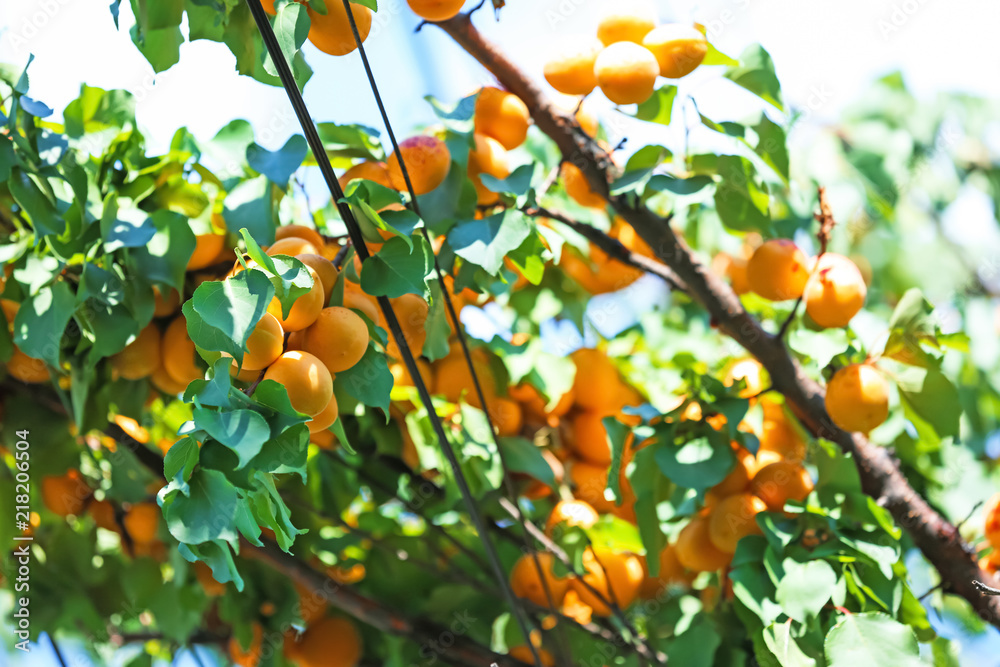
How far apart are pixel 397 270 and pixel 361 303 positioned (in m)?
0.06

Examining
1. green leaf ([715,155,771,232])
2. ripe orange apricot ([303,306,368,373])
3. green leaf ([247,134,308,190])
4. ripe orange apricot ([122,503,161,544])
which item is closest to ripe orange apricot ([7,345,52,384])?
ripe orange apricot ([122,503,161,544])

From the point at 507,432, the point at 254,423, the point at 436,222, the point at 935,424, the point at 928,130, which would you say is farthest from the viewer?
the point at 928,130

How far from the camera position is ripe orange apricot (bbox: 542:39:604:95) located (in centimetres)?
87

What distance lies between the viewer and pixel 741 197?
0.96m

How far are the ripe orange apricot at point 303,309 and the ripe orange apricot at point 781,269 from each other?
0.54 meters

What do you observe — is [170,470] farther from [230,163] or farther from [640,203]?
[640,203]

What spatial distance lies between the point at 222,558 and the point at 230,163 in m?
0.52

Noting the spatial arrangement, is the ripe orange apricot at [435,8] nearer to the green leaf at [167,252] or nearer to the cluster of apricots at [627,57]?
the cluster of apricots at [627,57]

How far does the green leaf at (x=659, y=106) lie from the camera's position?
906mm

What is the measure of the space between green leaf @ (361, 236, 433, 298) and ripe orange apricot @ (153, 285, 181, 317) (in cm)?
27

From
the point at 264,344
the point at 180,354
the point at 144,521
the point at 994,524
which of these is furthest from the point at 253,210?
the point at 994,524

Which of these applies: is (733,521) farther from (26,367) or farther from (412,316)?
(26,367)

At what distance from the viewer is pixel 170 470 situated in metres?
0.54

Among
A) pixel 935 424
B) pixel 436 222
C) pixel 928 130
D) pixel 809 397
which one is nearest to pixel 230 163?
pixel 436 222
